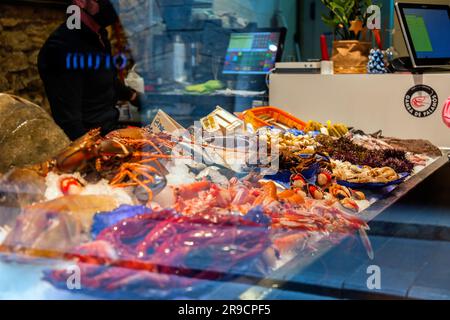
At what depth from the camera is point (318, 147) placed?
2.59 m

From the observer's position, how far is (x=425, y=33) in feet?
11.1

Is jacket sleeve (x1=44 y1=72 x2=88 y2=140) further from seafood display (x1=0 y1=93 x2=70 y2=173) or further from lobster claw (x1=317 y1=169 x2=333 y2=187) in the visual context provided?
lobster claw (x1=317 y1=169 x2=333 y2=187)

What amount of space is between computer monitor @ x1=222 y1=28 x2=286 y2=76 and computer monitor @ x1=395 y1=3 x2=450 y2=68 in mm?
1318

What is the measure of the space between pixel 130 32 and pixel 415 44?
5.82 feet

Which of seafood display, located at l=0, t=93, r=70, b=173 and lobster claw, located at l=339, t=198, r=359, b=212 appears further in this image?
lobster claw, located at l=339, t=198, r=359, b=212

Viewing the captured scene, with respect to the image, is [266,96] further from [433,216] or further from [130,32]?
[433,216]

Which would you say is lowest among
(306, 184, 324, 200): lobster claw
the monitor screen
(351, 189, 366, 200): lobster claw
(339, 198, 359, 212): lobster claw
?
(351, 189, 366, 200): lobster claw

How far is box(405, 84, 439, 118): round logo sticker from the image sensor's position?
126 inches

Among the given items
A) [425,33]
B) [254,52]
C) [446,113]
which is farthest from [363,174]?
[254,52]

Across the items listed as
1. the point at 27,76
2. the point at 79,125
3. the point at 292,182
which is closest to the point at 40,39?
the point at 27,76

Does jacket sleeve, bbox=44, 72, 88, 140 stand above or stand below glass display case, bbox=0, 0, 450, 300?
above

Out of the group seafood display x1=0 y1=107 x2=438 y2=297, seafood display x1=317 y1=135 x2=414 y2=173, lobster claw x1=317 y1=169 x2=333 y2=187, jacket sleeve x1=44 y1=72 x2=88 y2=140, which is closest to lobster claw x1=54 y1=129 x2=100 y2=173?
seafood display x1=0 y1=107 x2=438 y2=297

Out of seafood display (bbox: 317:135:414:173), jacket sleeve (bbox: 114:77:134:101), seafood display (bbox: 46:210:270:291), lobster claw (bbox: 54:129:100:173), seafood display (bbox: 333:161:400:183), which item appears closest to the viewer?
seafood display (bbox: 46:210:270:291)

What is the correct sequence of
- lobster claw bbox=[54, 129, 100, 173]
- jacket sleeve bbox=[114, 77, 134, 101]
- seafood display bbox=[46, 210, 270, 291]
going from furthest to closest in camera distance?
jacket sleeve bbox=[114, 77, 134, 101] < lobster claw bbox=[54, 129, 100, 173] < seafood display bbox=[46, 210, 270, 291]
